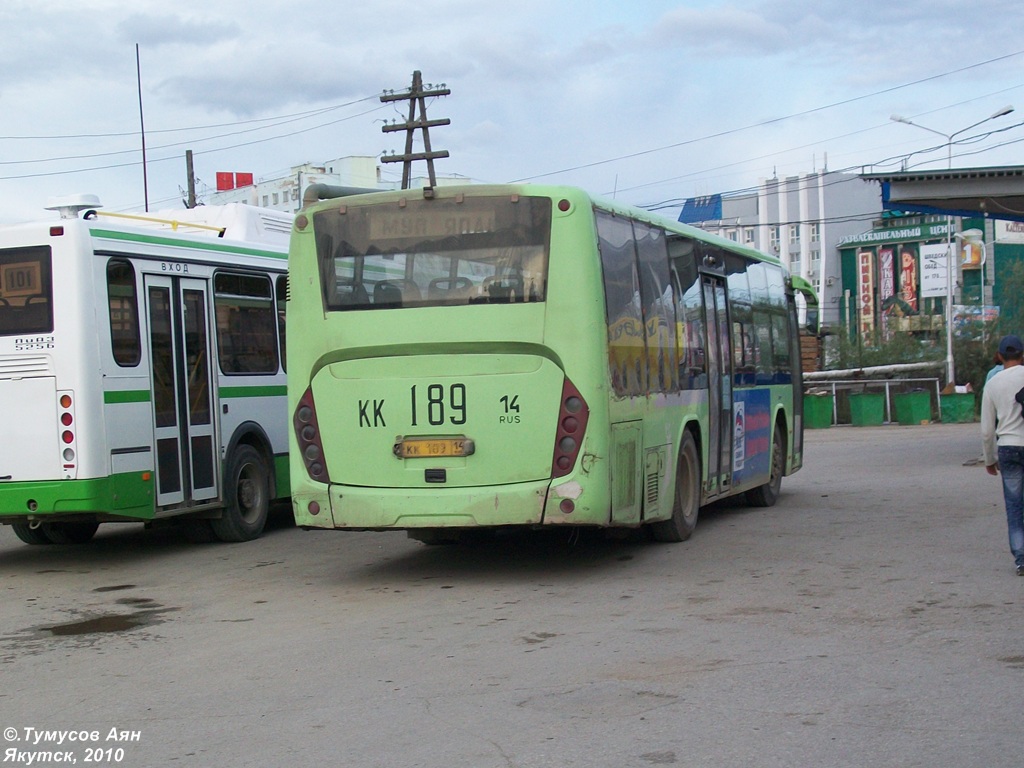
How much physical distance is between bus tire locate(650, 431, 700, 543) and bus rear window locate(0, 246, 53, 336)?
5849 millimetres

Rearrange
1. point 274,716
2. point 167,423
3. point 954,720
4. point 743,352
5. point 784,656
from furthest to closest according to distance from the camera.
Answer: point 743,352 < point 167,423 < point 784,656 < point 274,716 < point 954,720

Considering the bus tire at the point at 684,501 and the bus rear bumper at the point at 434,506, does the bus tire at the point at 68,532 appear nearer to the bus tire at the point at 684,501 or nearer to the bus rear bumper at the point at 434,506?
the bus rear bumper at the point at 434,506

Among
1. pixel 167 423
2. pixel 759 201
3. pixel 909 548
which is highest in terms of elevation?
pixel 759 201

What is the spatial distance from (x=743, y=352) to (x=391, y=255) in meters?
5.62

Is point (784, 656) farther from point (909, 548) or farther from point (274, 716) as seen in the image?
point (909, 548)

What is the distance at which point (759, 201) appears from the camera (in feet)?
354

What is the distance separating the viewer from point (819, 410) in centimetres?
3656

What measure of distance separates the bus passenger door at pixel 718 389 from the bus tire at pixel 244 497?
4824 millimetres

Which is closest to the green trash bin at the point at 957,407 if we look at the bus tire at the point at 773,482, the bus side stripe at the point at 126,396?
the bus tire at the point at 773,482

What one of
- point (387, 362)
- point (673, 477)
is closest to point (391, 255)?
point (387, 362)

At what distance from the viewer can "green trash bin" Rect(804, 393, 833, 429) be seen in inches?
1437

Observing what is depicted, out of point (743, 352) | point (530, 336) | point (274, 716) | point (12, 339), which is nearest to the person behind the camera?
point (274, 716)

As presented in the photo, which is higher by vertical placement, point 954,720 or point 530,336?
point 530,336

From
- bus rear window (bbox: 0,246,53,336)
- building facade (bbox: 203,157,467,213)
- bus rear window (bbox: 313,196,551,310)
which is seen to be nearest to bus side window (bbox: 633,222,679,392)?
bus rear window (bbox: 313,196,551,310)
